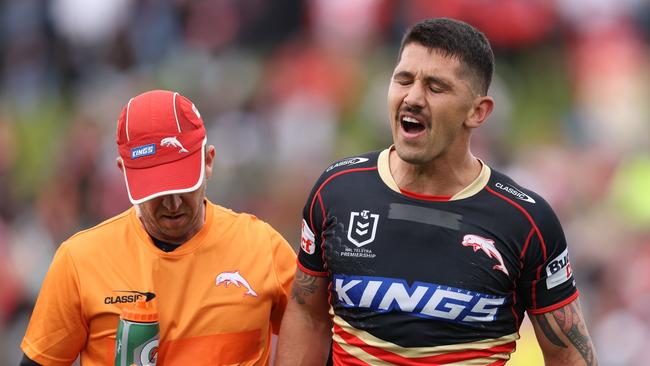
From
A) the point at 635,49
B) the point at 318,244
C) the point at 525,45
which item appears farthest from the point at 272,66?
the point at 318,244

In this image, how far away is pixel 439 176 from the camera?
12.2 ft

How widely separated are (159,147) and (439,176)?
3.08ft

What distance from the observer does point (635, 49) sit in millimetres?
9227

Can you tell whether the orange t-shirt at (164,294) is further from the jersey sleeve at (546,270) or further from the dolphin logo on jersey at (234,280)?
the jersey sleeve at (546,270)

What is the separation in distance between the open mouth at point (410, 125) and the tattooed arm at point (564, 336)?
0.75 meters

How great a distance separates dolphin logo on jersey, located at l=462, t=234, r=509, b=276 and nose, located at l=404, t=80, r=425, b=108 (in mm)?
472

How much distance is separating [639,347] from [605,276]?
1.97ft

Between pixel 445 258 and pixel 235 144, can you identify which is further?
pixel 235 144

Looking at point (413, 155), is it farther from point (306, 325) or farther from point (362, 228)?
point (306, 325)

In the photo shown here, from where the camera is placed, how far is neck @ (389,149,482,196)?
3695 mm

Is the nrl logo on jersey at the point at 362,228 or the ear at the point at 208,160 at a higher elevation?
the ear at the point at 208,160

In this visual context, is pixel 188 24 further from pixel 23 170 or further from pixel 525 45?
pixel 525 45

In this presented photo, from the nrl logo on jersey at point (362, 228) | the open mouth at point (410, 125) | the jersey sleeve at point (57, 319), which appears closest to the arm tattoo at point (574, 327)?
the nrl logo on jersey at point (362, 228)

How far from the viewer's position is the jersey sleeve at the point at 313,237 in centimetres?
384
